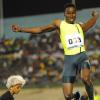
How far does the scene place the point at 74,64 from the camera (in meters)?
7.79

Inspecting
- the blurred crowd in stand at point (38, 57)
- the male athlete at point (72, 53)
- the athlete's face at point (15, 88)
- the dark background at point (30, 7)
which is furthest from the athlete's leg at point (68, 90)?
the dark background at point (30, 7)

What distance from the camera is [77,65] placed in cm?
784

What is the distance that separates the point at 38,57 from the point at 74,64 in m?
6.33

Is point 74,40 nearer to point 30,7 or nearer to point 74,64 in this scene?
point 74,64

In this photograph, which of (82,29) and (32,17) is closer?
(82,29)

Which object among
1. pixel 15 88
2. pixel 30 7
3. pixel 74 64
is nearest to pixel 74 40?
pixel 74 64

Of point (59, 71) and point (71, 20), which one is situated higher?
point (71, 20)

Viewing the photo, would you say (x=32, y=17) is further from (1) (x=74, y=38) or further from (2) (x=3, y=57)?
(1) (x=74, y=38)

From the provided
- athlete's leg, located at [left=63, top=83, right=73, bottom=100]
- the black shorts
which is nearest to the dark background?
the black shorts

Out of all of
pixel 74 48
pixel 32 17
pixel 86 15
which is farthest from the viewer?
pixel 32 17

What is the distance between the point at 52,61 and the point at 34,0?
5.45ft

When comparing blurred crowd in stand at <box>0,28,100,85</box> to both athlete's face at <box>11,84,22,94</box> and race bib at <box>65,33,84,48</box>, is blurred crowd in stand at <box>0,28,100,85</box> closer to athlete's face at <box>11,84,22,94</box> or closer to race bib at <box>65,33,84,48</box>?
race bib at <box>65,33,84,48</box>

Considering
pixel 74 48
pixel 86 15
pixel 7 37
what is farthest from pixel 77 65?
pixel 7 37

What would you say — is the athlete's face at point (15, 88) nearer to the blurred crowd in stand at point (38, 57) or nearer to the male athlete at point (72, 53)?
the male athlete at point (72, 53)
